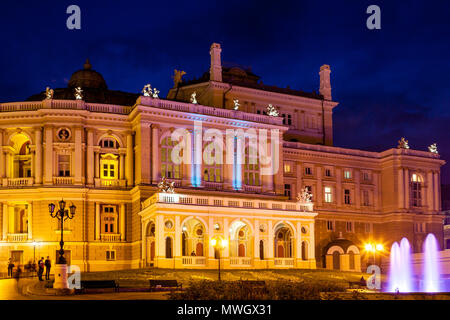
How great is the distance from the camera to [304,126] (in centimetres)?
9081

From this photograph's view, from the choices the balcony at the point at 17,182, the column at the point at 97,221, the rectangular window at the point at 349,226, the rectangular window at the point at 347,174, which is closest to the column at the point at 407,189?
the rectangular window at the point at 347,174

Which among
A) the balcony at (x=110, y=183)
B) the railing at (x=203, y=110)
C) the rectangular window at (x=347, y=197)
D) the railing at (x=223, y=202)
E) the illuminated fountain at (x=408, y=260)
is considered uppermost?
the railing at (x=203, y=110)

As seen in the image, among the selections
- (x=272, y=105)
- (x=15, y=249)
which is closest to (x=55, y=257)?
(x=15, y=249)

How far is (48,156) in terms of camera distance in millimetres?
70438

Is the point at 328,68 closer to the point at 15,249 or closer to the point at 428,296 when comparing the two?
the point at 15,249

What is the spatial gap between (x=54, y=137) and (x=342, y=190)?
125ft

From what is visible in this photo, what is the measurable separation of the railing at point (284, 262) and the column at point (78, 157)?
70.4 ft

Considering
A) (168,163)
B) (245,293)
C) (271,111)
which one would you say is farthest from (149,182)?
(245,293)

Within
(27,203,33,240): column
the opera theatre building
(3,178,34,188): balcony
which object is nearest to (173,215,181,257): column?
the opera theatre building

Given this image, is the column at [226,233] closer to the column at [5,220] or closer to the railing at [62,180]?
the railing at [62,180]

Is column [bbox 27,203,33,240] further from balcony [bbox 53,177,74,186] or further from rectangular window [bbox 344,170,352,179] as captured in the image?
rectangular window [bbox 344,170,352,179]

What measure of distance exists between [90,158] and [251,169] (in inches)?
700

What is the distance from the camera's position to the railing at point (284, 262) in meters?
68.2

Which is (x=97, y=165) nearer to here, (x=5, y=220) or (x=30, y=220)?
(x=30, y=220)
